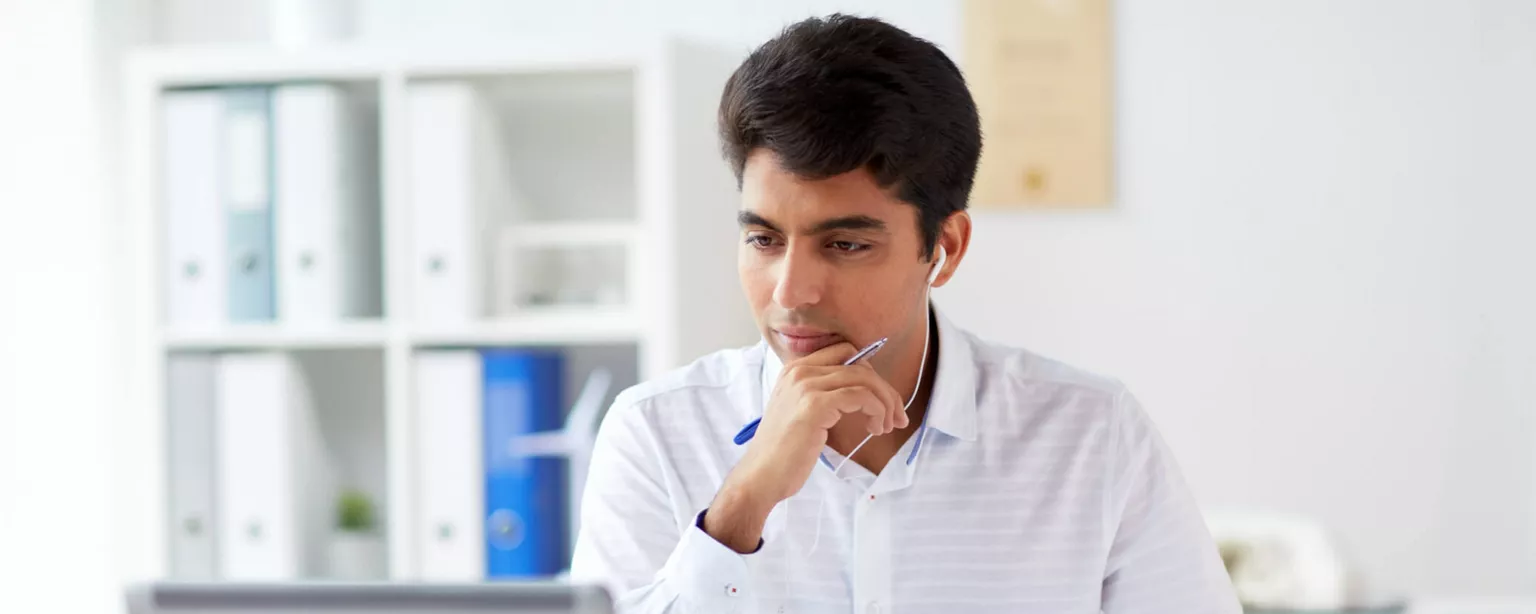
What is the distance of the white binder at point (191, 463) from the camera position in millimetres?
2051

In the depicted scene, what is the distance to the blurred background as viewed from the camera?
200 cm

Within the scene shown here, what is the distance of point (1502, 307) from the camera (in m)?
2.12

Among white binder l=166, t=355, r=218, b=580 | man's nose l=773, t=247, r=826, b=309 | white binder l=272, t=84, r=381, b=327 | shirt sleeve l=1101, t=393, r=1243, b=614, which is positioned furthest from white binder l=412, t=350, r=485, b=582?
shirt sleeve l=1101, t=393, r=1243, b=614

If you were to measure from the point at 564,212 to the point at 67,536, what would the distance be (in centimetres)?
101

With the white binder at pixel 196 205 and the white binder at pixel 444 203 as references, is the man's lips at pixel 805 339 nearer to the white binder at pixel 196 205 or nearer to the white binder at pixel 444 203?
the white binder at pixel 444 203

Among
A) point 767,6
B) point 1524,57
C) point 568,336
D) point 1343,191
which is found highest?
point 767,6

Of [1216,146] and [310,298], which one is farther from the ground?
[1216,146]

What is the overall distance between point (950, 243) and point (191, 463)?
1.32m

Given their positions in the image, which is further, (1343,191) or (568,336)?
(1343,191)

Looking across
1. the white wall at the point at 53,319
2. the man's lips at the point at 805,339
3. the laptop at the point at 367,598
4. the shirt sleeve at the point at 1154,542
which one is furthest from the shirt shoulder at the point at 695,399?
the white wall at the point at 53,319

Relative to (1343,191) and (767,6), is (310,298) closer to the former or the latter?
(767,6)

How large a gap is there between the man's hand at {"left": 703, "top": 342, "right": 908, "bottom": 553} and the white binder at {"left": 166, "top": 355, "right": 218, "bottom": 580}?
1.19 meters

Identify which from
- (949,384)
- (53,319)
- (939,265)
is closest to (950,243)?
(939,265)

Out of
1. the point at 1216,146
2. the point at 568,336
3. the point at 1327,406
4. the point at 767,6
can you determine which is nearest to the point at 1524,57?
the point at 1216,146
